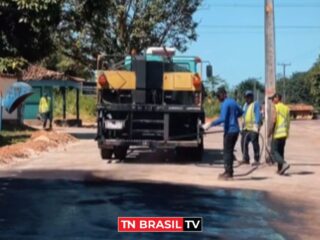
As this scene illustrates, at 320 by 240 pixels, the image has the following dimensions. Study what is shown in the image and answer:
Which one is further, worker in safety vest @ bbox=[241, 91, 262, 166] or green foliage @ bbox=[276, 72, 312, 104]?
green foliage @ bbox=[276, 72, 312, 104]

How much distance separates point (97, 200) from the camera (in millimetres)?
12102

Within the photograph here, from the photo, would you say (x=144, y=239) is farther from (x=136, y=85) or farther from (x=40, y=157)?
(x=40, y=157)

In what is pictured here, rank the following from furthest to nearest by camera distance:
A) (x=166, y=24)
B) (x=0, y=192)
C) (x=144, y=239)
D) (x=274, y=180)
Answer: (x=166, y=24), (x=274, y=180), (x=0, y=192), (x=144, y=239)

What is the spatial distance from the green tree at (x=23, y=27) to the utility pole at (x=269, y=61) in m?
6.64

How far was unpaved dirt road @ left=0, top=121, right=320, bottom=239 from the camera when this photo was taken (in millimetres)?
10930

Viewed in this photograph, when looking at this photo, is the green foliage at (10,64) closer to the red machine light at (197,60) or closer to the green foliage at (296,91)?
the red machine light at (197,60)

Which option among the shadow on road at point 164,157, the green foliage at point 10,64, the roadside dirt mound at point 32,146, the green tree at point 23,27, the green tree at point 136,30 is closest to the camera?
the roadside dirt mound at point 32,146

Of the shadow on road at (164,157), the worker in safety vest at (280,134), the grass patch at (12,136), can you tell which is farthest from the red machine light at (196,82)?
the grass patch at (12,136)

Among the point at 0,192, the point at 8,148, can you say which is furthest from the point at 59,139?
the point at 0,192

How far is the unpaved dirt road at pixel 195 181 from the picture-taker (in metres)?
10.9

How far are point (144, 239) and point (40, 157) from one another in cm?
1244

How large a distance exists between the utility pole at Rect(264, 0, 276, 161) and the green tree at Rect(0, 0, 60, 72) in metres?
6.64

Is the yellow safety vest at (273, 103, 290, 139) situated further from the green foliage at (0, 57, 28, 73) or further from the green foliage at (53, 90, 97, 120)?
the green foliage at (53, 90, 97, 120)

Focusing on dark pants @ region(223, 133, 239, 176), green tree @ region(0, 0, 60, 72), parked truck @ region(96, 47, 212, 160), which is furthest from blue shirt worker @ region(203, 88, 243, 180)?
green tree @ region(0, 0, 60, 72)
